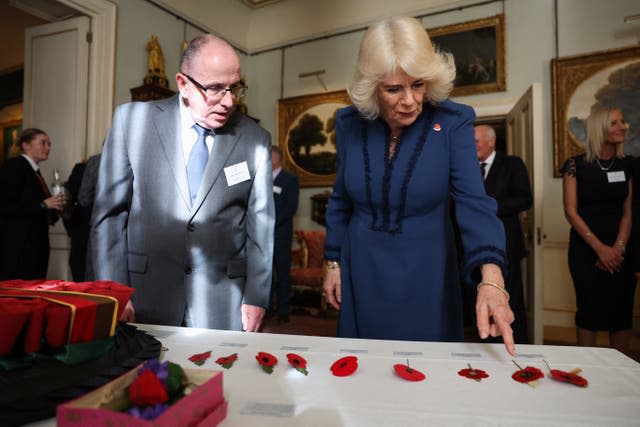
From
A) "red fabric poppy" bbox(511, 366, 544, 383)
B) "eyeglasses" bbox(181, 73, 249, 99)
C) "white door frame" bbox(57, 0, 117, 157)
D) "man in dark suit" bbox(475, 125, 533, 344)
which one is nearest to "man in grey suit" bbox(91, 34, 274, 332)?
"eyeglasses" bbox(181, 73, 249, 99)

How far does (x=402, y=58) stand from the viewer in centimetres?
130

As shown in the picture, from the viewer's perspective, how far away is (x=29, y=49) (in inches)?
195

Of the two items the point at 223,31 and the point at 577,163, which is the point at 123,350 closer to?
the point at 577,163

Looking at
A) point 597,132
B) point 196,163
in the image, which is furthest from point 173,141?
point 597,132

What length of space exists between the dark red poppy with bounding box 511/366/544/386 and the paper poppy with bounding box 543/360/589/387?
27mm

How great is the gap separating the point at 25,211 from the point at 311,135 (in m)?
4.13

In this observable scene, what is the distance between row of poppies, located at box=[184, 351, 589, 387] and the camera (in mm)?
876

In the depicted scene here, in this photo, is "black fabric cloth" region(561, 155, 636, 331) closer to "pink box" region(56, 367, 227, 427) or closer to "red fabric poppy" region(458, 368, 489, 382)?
"red fabric poppy" region(458, 368, 489, 382)

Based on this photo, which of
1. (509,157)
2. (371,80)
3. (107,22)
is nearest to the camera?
(371,80)

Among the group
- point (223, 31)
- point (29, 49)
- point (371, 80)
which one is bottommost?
point (371, 80)

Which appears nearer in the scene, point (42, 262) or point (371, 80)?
point (371, 80)

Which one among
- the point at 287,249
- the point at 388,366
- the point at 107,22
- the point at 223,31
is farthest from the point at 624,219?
the point at 223,31

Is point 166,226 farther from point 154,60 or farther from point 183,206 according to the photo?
point 154,60

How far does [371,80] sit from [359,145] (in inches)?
10.4
